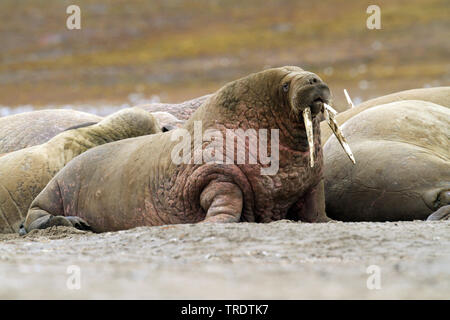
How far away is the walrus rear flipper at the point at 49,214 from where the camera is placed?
5992 mm

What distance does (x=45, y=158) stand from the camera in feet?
23.6

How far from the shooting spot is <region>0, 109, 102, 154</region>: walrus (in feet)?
29.6

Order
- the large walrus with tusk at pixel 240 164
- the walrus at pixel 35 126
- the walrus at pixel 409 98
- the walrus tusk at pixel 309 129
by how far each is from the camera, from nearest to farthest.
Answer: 1. the walrus tusk at pixel 309 129
2. the large walrus with tusk at pixel 240 164
3. the walrus at pixel 409 98
4. the walrus at pixel 35 126

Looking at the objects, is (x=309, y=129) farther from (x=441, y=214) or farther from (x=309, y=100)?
(x=441, y=214)

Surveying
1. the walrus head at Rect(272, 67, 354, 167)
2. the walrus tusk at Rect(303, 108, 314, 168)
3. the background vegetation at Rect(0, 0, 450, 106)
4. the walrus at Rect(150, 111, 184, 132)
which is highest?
the walrus head at Rect(272, 67, 354, 167)

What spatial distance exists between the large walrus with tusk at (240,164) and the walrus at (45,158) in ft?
2.74

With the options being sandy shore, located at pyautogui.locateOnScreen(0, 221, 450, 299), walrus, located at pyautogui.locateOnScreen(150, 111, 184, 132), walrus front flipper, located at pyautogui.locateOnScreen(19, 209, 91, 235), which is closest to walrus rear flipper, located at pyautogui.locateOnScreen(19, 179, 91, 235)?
walrus front flipper, located at pyautogui.locateOnScreen(19, 209, 91, 235)

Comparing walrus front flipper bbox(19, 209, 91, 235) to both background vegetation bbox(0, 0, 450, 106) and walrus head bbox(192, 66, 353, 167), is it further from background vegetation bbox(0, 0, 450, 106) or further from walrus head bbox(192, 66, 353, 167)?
background vegetation bbox(0, 0, 450, 106)

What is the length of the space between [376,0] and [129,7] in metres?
14.5


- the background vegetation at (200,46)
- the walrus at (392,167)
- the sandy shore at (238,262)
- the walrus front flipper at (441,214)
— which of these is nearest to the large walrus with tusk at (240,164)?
the walrus at (392,167)

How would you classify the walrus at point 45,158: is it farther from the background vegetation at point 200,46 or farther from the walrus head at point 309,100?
the background vegetation at point 200,46

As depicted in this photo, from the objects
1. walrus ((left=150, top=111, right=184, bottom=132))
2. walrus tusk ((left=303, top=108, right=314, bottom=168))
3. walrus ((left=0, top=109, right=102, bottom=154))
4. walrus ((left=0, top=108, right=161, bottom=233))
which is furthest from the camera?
walrus ((left=0, top=109, right=102, bottom=154))

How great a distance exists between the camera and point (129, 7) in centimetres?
5072
